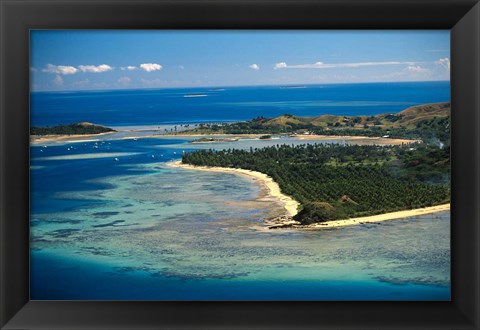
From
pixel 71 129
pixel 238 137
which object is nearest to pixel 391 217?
pixel 238 137

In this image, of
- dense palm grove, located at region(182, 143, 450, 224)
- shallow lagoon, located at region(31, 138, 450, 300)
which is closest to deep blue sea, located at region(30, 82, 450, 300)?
shallow lagoon, located at region(31, 138, 450, 300)

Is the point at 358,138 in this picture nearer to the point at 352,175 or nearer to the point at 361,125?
the point at 361,125

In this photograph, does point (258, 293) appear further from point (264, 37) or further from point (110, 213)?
point (264, 37)

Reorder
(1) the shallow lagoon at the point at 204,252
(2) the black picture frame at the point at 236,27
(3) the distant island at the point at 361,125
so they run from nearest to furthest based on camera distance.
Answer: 1. (2) the black picture frame at the point at 236,27
2. (1) the shallow lagoon at the point at 204,252
3. (3) the distant island at the point at 361,125

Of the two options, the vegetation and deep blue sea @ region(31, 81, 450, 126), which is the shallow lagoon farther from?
deep blue sea @ region(31, 81, 450, 126)

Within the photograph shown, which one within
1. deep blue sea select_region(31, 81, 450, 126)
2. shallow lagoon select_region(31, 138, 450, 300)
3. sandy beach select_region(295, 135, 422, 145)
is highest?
deep blue sea select_region(31, 81, 450, 126)

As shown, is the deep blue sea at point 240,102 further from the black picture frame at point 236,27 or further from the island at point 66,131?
the black picture frame at point 236,27

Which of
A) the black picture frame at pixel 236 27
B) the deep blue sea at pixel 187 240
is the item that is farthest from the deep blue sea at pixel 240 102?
the black picture frame at pixel 236 27
